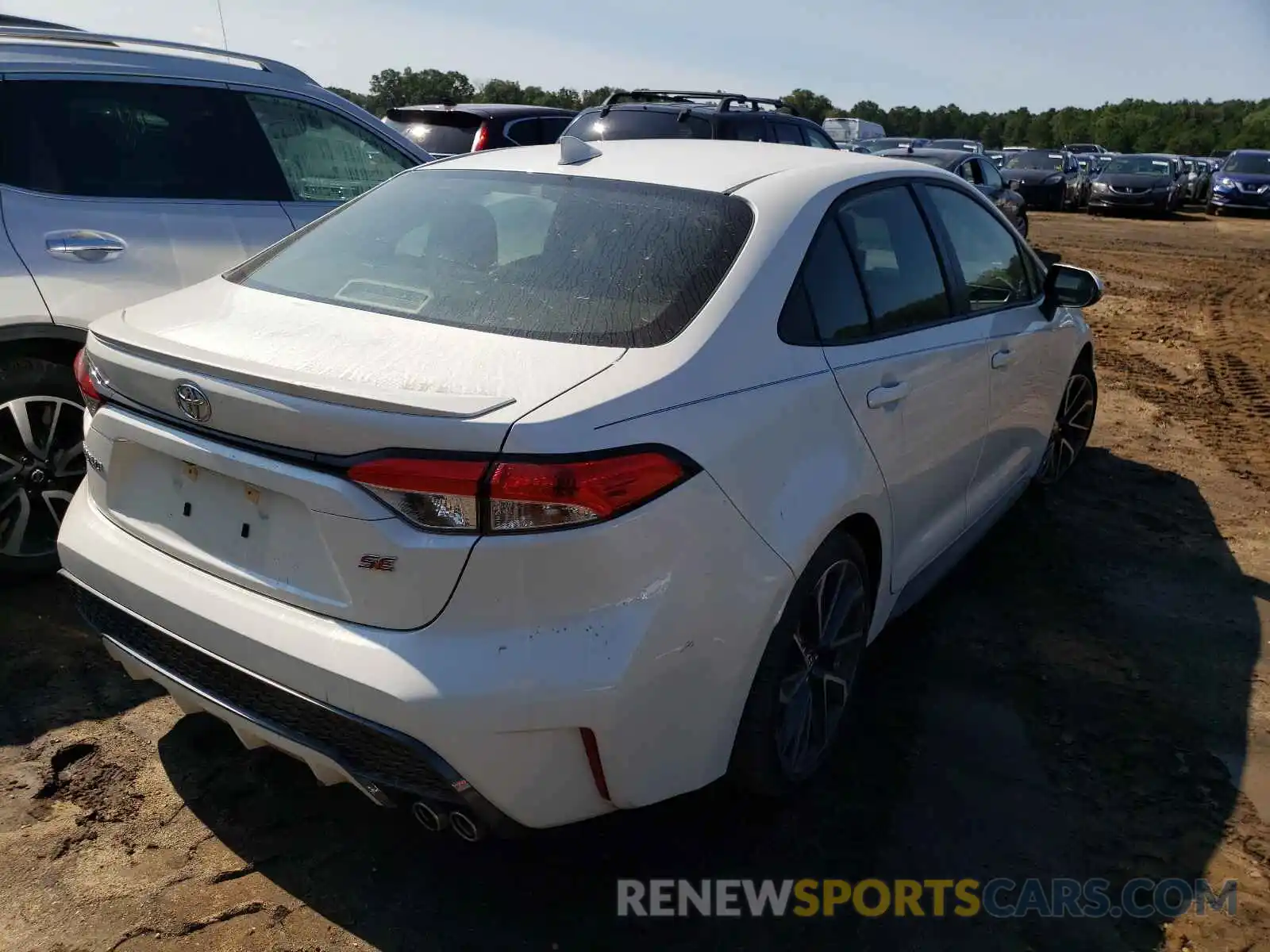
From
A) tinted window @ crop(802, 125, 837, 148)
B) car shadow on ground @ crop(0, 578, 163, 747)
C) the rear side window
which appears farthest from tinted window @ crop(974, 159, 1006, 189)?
car shadow on ground @ crop(0, 578, 163, 747)

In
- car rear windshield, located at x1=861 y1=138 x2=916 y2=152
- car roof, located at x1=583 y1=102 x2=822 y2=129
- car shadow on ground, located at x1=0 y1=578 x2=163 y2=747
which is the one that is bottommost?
car shadow on ground, located at x1=0 y1=578 x2=163 y2=747

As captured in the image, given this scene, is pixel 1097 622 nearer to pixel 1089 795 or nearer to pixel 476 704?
pixel 1089 795

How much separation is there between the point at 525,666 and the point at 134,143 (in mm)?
3169

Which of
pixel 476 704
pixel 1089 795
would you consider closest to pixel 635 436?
pixel 476 704

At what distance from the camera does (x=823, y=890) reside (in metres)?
2.69

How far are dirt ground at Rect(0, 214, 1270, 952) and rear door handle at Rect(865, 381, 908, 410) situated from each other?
41.8 inches

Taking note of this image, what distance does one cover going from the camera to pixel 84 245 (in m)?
3.87

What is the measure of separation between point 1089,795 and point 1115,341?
7686 mm

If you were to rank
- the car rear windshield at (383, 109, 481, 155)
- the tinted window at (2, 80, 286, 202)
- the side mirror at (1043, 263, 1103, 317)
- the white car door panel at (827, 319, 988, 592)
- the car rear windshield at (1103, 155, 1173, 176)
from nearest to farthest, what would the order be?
1. the white car door panel at (827, 319, 988, 592)
2. the tinted window at (2, 80, 286, 202)
3. the side mirror at (1043, 263, 1103, 317)
4. the car rear windshield at (383, 109, 481, 155)
5. the car rear windshield at (1103, 155, 1173, 176)

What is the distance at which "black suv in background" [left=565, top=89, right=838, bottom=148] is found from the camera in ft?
31.6

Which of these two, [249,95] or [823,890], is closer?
[823,890]

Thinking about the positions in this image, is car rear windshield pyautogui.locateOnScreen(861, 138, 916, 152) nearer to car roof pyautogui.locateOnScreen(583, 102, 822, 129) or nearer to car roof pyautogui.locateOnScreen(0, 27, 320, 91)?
car roof pyautogui.locateOnScreen(583, 102, 822, 129)

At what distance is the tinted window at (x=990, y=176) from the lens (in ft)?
50.4

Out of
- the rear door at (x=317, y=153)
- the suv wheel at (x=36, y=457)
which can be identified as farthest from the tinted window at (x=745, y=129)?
the suv wheel at (x=36, y=457)
